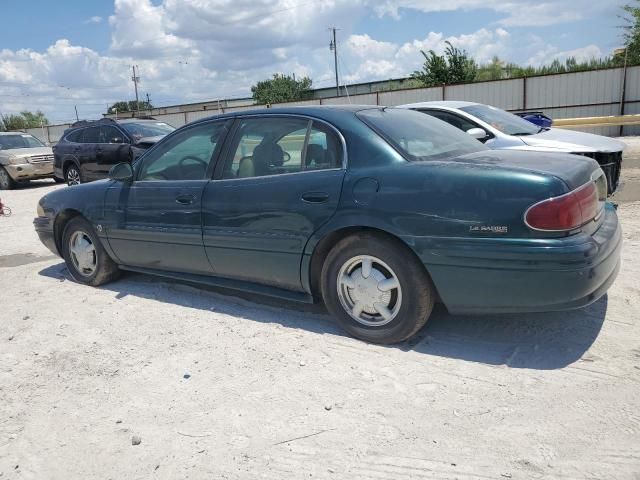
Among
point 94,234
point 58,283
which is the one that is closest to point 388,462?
point 94,234

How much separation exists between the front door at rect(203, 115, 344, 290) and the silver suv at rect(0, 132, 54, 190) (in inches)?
513

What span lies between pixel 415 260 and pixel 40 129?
1725 inches

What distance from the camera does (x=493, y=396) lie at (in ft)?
9.94

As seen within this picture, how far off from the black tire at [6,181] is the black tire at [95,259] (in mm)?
11559

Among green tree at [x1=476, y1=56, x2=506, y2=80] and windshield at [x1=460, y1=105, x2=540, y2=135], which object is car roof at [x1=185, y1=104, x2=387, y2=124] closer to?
windshield at [x1=460, y1=105, x2=540, y2=135]

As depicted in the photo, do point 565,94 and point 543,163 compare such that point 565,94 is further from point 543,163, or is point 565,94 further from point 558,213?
point 558,213

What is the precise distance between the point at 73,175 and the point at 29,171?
2.20 meters

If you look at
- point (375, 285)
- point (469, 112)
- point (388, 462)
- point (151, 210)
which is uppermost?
point (469, 112)

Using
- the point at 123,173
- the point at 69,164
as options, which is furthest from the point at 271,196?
the point at 69,164

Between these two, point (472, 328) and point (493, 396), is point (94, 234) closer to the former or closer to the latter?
point (472, 328)

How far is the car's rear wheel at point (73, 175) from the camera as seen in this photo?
543 inches

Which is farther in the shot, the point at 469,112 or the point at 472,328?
the point at 469,112

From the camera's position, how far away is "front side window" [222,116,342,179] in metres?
3.87

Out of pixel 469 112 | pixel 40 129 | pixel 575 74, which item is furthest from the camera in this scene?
pixel 40 129
